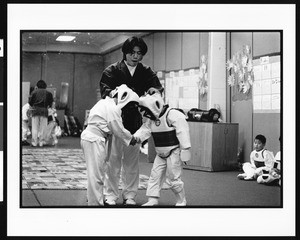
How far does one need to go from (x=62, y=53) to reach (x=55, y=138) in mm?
660

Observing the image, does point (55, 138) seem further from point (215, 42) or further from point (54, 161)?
point (215, 42)

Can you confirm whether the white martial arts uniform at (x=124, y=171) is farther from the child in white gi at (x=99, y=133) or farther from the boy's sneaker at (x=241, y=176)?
the boy's sneaker at (x=241, y=176)

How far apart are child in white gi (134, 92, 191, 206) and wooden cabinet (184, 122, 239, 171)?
1.16 feet

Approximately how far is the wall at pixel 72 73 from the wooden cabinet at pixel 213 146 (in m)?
0.97

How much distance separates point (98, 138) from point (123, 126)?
8.1 inches

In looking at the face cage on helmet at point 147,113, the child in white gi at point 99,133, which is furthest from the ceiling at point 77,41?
the face cage on helmet at point 147,113

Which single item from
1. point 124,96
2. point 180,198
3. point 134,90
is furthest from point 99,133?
point 180,198

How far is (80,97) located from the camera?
11.8 ft

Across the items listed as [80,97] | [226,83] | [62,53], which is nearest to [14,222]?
[80,97]

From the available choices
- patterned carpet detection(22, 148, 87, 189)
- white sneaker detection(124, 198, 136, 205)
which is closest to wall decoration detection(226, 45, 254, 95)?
white sneaker detection(124, 198, 136, 205)

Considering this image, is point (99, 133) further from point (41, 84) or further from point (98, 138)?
point (41, 84)

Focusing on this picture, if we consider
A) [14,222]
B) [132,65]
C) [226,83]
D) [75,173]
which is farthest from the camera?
[226,83]

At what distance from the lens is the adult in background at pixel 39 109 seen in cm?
351

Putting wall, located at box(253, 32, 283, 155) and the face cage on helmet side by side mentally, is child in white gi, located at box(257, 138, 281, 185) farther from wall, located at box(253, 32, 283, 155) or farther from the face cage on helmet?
the face cage on helmet
